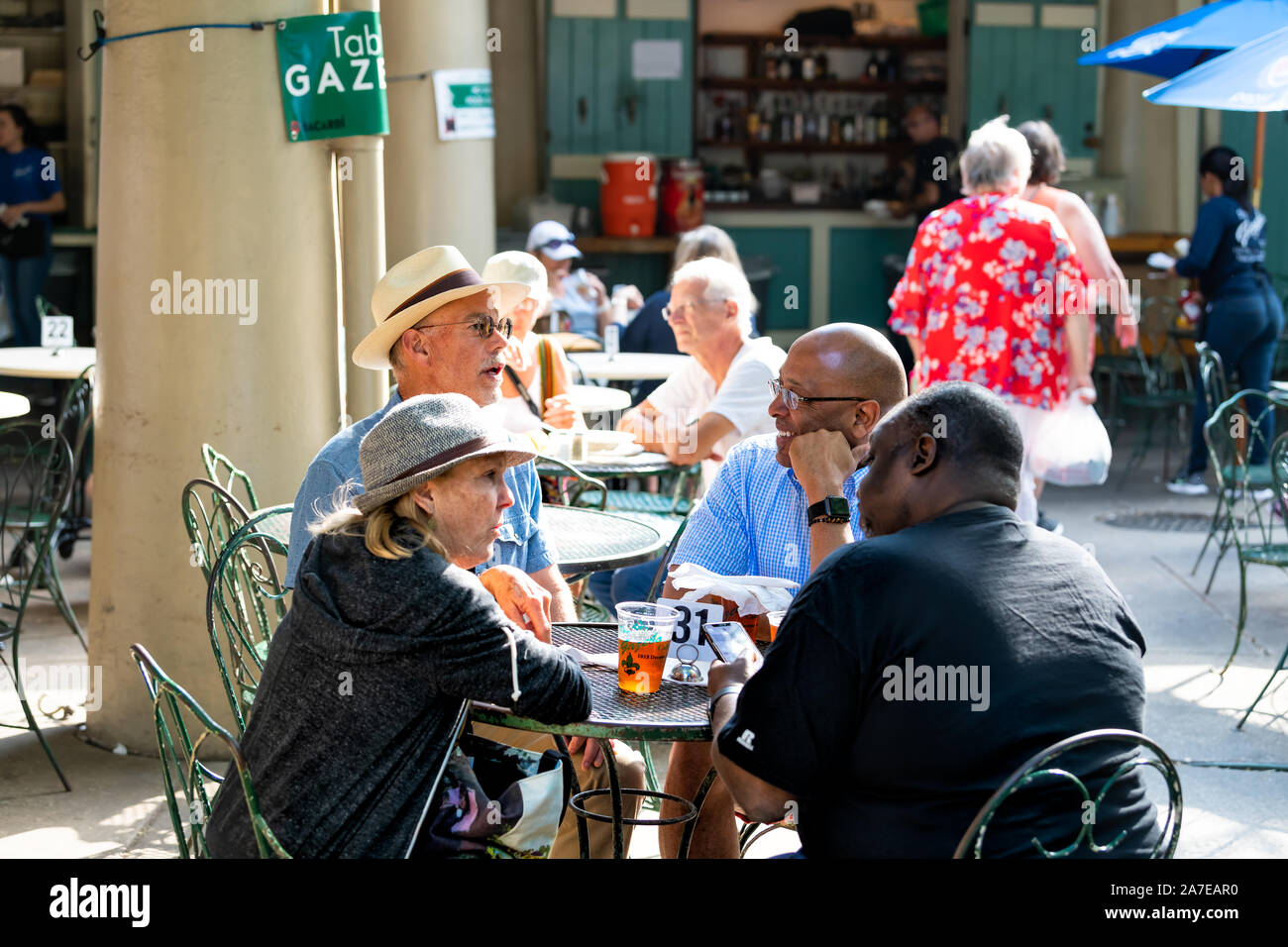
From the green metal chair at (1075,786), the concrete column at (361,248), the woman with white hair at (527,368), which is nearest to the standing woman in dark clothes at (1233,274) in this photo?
the woman with white hair at (527,368)

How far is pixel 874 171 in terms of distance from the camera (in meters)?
13.3

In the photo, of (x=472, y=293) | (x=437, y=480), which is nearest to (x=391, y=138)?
(x=472, y=293)

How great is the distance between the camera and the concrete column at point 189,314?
4.25 m

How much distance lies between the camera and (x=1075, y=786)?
2.04m

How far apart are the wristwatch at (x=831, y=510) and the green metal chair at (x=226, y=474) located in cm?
163

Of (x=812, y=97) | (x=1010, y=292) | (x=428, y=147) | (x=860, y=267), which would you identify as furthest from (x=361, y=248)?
(x=812, y=97)

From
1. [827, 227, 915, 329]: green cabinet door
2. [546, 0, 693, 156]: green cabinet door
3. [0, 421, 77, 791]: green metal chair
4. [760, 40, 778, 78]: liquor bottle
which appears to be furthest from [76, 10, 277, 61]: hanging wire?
[760, 40, 778, 78]: liquor bottle

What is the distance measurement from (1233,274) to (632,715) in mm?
6940

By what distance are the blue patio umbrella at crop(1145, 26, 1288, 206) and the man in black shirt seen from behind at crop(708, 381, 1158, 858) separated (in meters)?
2.73

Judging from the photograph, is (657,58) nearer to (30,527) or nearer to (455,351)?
(30,527)

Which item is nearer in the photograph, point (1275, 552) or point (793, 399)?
point (793, 399)

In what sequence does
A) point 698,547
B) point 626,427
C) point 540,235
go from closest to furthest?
point 698,547
point 626,427
point 540,235
